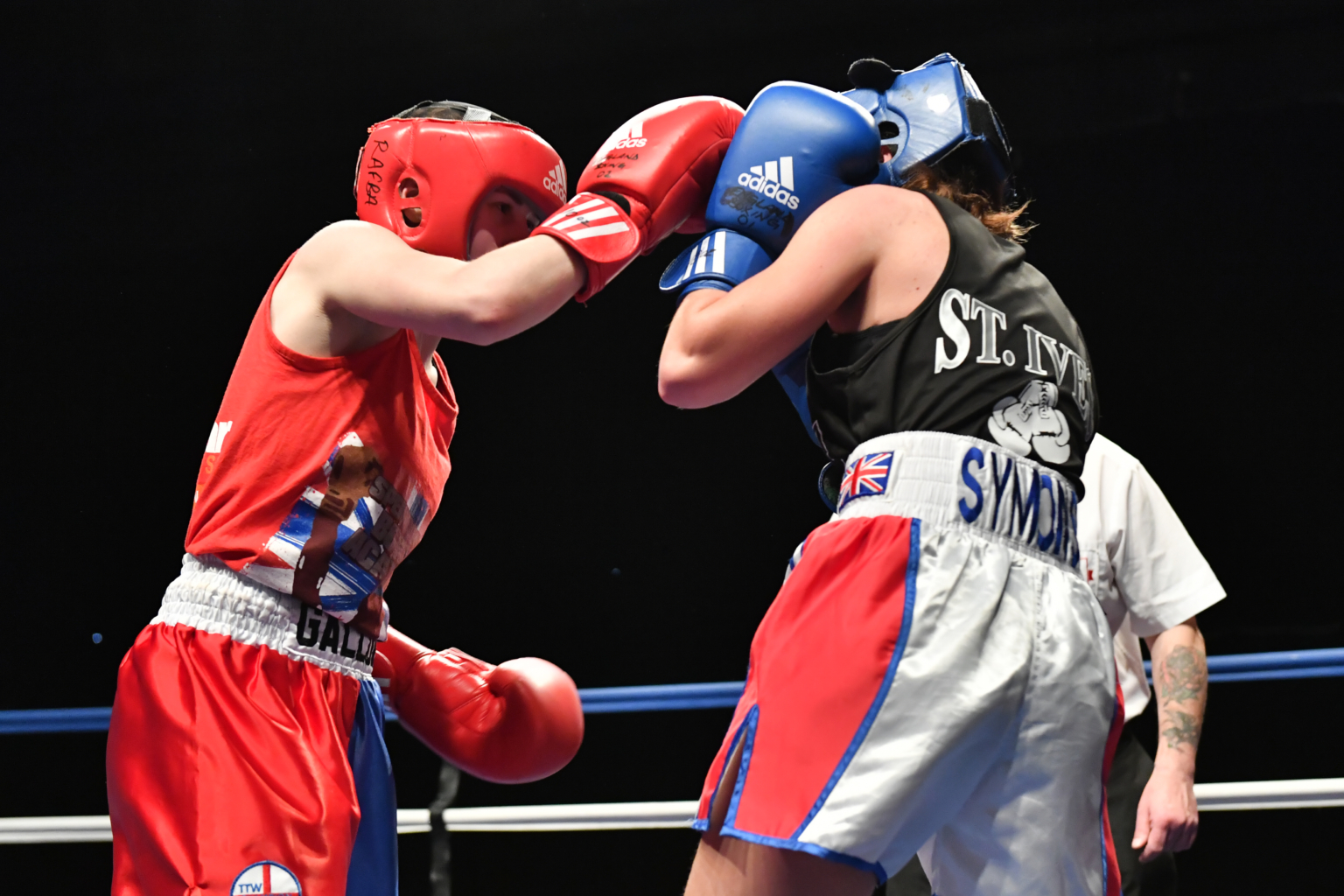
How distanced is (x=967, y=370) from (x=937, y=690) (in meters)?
0.36

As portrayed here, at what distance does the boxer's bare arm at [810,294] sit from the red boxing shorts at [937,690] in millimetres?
156

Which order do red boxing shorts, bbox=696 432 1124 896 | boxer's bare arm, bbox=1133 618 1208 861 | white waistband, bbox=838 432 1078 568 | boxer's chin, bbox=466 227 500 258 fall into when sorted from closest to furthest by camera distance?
red boxing shorts, bbox=696 432 1124 896 < white waistband, bbox=838 432 1078 568 < boxer's chin, bbox=466 227 500 258 < boxer's bare arm, bbox=1133 618 1208 861

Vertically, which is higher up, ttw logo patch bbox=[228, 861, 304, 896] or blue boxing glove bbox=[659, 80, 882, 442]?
blue boxing glove bbox=[659, 80, 882, 442]

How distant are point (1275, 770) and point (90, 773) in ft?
14.8

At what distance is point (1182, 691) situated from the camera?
202 cm

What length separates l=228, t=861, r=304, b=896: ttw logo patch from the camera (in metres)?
1.31

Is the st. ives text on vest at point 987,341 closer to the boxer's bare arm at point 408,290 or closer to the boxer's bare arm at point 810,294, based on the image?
the boxer's bare arm at point 810,294

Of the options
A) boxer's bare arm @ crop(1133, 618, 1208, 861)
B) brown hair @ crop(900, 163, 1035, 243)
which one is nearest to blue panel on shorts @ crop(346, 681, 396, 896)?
brown hair @ crop(900, 163, 1035, 243)

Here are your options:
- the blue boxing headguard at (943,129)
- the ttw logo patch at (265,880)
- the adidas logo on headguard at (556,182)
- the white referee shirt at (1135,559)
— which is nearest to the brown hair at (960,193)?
the blue boxing headguard at (943,129)

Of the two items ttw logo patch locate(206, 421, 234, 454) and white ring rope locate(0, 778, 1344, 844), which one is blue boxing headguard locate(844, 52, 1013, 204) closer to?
ttw logo patch locate(206, 421, 234, 454)

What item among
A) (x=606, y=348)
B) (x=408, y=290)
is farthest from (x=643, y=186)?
(x=606, y=348)

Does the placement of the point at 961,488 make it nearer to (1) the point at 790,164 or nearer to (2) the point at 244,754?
(1) the point at 790,164

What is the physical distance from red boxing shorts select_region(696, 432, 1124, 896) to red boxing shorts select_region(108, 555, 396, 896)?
0.49 metres

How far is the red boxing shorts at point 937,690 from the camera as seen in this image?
1.13 meters
